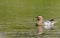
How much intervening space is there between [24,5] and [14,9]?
811 mm

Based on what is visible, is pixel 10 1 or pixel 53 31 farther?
pixel 10 1

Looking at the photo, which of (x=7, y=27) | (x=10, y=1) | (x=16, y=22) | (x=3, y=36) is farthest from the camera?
(x=10, y=1)

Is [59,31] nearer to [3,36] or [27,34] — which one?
[27,34]

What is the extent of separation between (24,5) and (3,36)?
162 inches

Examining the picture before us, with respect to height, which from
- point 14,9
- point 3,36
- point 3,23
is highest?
point 14,9

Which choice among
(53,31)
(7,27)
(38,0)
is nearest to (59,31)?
(53,31)

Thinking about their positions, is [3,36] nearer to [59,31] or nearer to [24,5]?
[59,31]

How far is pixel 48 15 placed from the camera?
409 inches

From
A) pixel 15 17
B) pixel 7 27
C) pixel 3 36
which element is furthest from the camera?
pixel 15 17

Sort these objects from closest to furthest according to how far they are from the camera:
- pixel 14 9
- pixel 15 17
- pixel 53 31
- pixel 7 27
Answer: pixel 53 31, pixel 7 27, pixel 15 17, pixel 14 9

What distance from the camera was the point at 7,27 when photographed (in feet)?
A: 29.2

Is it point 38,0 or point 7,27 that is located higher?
point 38,0

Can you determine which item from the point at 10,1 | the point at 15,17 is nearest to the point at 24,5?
the point at 10,1

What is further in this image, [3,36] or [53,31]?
[53,31]
